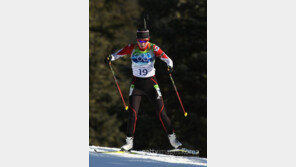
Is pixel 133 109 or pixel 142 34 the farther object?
pixel 133 109

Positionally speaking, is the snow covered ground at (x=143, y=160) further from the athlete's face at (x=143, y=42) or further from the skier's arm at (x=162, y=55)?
the athlete's face at (x=143, y=42)

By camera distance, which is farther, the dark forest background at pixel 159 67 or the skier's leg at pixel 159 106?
the dark forest background at pixel 159 67

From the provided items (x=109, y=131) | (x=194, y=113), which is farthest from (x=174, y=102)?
(x=109, y=131)

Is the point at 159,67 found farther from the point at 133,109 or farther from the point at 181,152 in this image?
the point at 181,152

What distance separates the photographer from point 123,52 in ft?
19.3

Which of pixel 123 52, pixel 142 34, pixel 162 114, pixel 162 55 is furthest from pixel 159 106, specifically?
pixel 142 34

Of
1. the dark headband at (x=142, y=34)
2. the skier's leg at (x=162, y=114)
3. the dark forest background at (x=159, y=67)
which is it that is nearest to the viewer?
the dark headband at (x=142, y=34)

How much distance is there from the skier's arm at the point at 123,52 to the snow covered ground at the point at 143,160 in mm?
1415

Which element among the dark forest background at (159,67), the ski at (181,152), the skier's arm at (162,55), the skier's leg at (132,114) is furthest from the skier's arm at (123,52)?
the ski at (181,152)

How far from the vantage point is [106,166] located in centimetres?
581

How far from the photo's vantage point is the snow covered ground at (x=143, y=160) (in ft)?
18.8

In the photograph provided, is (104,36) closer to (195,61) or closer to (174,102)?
(195,61)

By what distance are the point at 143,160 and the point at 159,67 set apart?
1.35 metres

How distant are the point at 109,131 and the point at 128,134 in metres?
4.84
